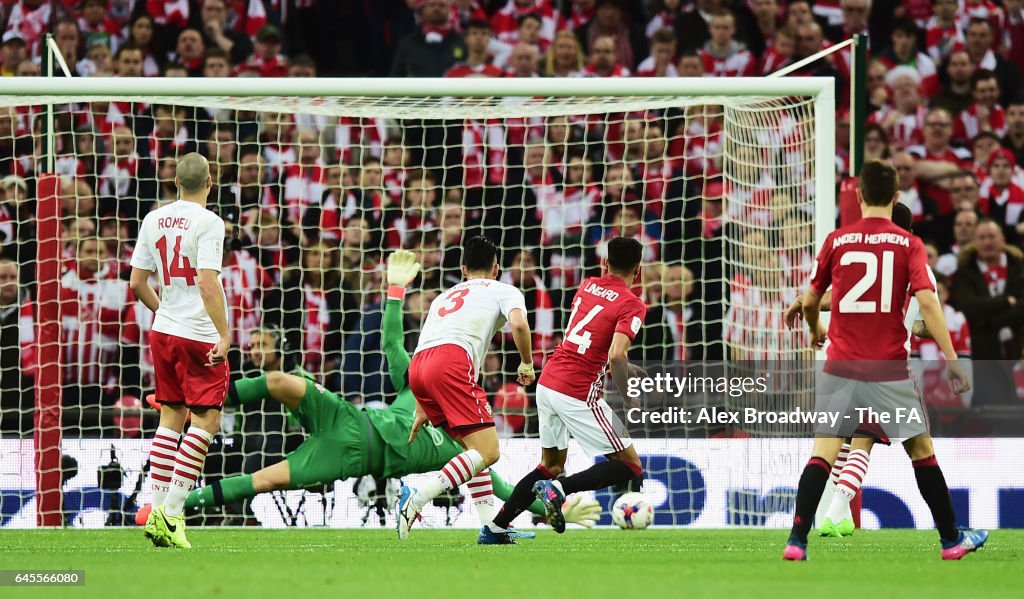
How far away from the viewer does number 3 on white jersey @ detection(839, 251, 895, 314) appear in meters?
6.30

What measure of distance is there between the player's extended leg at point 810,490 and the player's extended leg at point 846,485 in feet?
4.38

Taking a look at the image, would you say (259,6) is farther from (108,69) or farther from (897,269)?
(897,269)

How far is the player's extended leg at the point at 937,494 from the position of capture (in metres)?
6.36

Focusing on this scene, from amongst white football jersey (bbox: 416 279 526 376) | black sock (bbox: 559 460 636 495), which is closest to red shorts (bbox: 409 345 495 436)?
white football jersey (bbox: 416 279 526 376)

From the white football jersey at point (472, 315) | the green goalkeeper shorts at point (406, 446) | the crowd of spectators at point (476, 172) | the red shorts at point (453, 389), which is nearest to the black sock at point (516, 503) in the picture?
the red shorts at point (453, 389)

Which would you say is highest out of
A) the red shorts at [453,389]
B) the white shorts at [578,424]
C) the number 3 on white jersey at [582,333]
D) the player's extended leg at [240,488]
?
the number 3 on white jersey at [582,333]

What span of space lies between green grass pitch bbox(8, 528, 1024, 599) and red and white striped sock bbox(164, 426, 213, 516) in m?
0.26

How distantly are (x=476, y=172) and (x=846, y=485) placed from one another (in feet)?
A: 17.6

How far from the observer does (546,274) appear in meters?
11.8

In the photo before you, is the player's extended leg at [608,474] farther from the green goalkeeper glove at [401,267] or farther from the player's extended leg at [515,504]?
the green goalkeeper glove at [401,267]

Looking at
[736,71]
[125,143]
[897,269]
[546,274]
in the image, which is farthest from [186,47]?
[897,269]

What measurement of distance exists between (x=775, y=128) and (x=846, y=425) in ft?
12.8

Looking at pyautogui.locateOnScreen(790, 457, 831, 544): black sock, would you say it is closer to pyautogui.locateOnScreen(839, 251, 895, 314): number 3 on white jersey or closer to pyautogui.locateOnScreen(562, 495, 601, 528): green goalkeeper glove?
pyautogui.locateOnScreen(839, 251, 895, 314): number 3 on white jersey

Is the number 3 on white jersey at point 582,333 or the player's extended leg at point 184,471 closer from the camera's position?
the player's extended leg at point 184,471
